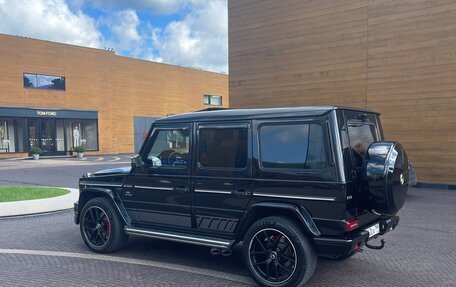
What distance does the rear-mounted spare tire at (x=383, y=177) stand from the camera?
4207 millimetres

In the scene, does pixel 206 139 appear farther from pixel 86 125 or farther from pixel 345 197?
pixel 86 125

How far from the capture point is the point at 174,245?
20.6 ft

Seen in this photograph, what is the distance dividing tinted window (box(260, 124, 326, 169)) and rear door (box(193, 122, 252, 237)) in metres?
0.22

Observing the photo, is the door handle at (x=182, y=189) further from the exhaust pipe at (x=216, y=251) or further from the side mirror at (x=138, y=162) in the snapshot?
the exhaust pipe at (x=216, y=251)

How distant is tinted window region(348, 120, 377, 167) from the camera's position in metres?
4.51

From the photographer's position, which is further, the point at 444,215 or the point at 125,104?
the point at 125,104

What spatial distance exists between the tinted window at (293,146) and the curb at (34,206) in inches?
259

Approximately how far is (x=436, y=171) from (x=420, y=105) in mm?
2075

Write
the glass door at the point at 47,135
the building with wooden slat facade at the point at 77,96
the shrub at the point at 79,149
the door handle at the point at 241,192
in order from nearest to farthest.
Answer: the door handle at the point at 241,192, the building with wooden slat facade at the point at 77,96, the glass door at the point at 47,135, the shrub at the point at 79,149

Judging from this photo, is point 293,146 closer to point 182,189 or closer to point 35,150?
point 182,189

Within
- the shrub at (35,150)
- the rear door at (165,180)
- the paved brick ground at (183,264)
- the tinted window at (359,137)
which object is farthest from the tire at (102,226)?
the shrub at (35,150)

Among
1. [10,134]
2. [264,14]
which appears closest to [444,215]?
[264,14]

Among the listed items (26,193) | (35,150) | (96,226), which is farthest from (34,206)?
(35,150)

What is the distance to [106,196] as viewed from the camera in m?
5.87
